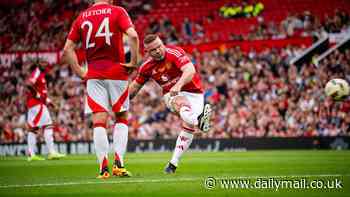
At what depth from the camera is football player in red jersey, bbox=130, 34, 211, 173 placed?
12.3 metres

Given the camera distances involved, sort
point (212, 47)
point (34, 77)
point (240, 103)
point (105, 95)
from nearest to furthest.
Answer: point (105, 95) < point (34, 77) < point (240, 103) < point (212, 47)

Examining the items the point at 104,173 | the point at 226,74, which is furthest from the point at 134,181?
the point at 226,74

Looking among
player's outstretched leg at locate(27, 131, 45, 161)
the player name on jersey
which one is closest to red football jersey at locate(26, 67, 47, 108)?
player's outstretched leg at locate(27, 131, 45, 161)

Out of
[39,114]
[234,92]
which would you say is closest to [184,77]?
[39,114]

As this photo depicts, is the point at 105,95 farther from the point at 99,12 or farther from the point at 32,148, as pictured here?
the point at 32,148

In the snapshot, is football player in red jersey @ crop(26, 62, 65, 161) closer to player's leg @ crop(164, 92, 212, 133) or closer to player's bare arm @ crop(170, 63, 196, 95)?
player's leg @ crop(164, 92, 212, 133)

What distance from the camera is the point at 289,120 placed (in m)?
27.9

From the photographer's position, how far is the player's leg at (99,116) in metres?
11.2

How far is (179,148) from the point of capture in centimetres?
1248

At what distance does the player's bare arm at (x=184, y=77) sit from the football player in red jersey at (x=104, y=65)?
90 cm

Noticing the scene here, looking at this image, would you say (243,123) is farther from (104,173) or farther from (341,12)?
(104,173)

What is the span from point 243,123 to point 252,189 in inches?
781

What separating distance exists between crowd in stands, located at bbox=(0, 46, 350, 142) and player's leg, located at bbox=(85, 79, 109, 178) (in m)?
14.2

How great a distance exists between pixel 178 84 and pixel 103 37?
1.61 m
